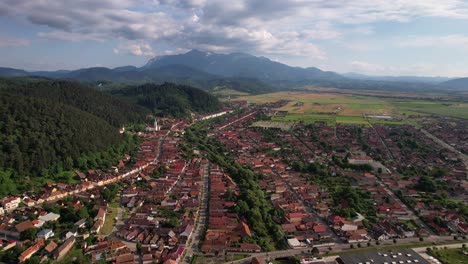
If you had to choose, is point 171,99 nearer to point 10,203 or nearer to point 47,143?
point 47,143

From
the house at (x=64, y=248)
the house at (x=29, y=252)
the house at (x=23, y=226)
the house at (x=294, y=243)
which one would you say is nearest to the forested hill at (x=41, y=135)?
the house at (x=23, y=226)

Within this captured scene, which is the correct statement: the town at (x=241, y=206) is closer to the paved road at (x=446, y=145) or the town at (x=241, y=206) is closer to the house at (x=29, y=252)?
the house at (x=29, y=252)

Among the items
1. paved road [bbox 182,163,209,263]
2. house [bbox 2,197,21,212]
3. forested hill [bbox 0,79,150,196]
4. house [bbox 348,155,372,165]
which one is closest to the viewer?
paved road [bbox 182,163,209,263]

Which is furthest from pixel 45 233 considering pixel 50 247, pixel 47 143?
pixel 47 143

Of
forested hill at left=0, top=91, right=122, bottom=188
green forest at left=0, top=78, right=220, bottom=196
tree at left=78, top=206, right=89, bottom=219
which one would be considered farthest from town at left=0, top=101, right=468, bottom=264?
forested hill at left=0, top=91, right=122, bottom=188

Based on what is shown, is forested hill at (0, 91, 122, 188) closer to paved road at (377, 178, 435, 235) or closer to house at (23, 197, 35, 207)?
house at (23, 197, 35, 207)

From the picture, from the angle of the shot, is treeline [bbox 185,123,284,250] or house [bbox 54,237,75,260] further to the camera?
treeline [bbox 185,123,284,250]
